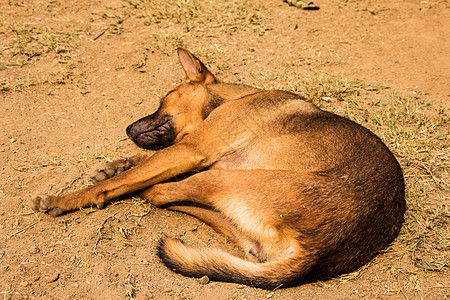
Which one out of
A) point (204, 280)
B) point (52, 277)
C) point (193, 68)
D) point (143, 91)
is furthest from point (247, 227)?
point (143, 91)

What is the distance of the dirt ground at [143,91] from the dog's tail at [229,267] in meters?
0.11

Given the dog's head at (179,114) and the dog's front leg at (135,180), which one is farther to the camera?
the dog's head at (179,114)

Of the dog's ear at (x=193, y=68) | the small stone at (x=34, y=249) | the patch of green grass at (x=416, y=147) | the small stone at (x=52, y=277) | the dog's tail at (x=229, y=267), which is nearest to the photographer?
the dog's tail at (x=229, y=267)

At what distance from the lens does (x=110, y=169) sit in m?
4.07

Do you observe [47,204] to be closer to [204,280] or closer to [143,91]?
[204,280]

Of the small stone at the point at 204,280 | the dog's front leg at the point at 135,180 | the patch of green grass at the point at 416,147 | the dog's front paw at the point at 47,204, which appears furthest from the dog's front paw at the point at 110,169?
the patch of green grass at the point at 416,147

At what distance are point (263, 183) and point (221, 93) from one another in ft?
4.90

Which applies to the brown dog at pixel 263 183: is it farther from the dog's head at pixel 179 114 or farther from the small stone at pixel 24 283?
the small stone at pixel 24 283

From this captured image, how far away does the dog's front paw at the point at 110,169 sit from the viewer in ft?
13.1

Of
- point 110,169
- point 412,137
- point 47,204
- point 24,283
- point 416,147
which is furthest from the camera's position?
point 412,137

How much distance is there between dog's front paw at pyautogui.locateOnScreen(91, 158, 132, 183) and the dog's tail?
1183mm

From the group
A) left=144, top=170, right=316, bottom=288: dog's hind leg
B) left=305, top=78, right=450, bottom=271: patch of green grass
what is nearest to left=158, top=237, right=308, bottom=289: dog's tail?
left=144, top=170, right=316, bottom=288: dog's hind leg

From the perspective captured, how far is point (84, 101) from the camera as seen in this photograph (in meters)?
5.26

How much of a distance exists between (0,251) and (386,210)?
2.98 meters
